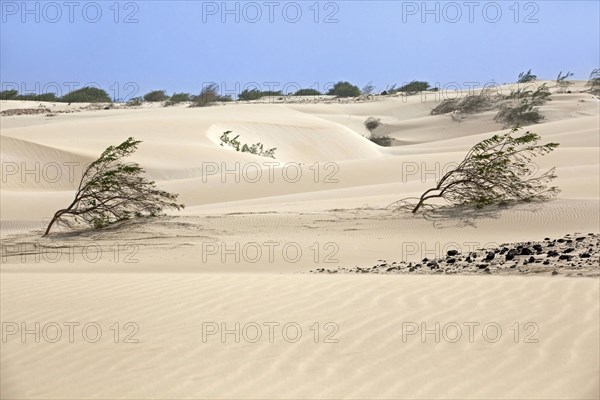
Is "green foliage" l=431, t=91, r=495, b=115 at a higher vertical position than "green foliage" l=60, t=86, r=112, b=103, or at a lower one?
lower

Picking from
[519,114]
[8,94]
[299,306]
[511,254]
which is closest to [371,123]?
[519,114]

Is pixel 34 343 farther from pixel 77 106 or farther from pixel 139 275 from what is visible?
pixel 77 106

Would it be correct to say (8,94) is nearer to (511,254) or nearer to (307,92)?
(307,92)

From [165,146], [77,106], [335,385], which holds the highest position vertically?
[77,106]

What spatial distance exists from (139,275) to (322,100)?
56.3 meters

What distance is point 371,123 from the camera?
5050 centimetres

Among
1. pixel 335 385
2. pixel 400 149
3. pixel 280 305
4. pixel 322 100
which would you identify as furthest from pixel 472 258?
pixel 322 100

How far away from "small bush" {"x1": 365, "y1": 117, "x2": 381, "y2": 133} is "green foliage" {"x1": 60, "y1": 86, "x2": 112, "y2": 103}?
20862 mm

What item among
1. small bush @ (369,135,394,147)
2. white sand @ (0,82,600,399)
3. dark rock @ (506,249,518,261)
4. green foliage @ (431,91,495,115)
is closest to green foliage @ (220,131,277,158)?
white sand @ (0,82,600,399)

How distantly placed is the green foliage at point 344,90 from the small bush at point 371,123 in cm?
2100

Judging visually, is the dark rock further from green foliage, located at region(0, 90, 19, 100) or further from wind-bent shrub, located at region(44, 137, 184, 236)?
green foliage, located at region(0, 90, 19, 100)

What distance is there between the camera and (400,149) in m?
41.6

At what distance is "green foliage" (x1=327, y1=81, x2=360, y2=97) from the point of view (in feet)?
238

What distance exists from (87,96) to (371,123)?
75.5 ft
